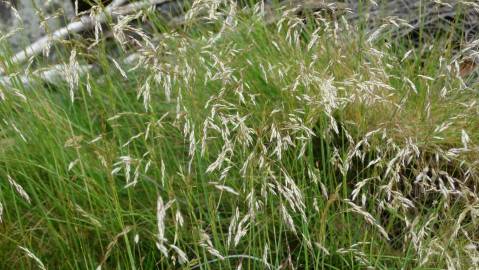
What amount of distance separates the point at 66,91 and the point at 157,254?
119cm

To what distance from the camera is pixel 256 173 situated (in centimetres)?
205

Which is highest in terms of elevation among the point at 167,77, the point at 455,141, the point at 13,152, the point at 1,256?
the point at 167,77

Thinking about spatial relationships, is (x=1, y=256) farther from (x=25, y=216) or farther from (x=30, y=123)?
(x=30, y=123)

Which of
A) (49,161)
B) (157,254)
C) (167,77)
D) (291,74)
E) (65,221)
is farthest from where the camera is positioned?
(291,74)

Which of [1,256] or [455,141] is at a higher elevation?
[1,256]

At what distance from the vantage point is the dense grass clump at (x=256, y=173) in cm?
187

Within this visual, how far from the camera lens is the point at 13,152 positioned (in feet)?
7.77

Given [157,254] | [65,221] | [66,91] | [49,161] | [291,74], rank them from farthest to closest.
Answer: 1. [66,91]
2. [291,74]
3. [49,161]
4. [157,254]
5. [65,221]

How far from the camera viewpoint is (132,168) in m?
2.28

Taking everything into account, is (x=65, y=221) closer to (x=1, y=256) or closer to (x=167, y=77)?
(x=1, y=256)

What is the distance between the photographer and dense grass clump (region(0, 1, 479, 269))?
1.87m

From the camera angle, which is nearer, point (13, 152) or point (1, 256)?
point (1, 256)

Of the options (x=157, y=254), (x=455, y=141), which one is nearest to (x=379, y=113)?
(x=455, y=141)

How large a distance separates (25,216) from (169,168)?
1.59ft
